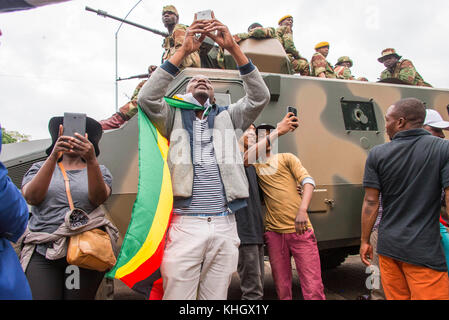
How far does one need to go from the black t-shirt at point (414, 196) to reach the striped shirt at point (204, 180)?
105 cm

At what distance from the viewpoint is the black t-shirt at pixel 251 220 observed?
276cm

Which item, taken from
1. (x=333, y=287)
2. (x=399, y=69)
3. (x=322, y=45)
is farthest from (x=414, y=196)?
(x=322, y=45)

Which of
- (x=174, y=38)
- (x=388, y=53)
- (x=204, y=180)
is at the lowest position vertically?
(x=204, y=180)

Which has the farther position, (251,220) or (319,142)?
(319,142)

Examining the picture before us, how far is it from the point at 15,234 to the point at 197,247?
0.81m

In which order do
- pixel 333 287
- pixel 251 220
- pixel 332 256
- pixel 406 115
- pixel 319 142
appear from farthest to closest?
1. pixel 332 256
2. pixel 333 287
3. pixel 319 142
4. pixel 251 220
5. pixel 406 115

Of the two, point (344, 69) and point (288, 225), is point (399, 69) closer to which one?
point (344, 69)

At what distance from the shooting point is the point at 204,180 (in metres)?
1.98

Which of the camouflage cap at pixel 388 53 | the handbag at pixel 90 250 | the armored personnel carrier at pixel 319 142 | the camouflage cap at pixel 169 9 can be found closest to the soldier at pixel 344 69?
the camouflage cap at pixel 388 53

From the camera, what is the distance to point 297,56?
551cm

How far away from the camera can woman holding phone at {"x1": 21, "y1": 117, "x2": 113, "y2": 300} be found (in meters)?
1.96

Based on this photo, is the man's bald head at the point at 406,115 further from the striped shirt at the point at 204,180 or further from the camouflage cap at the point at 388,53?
the camouflage cap at the point at 388,53

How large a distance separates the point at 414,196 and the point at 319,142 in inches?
63.4

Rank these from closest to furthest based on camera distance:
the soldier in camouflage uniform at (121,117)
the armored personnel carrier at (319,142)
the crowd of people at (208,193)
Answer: the crowd of people at (208,193) → the armored personnel carrier at (319,142) → the soldier in camouflage uniform at (121,117)
